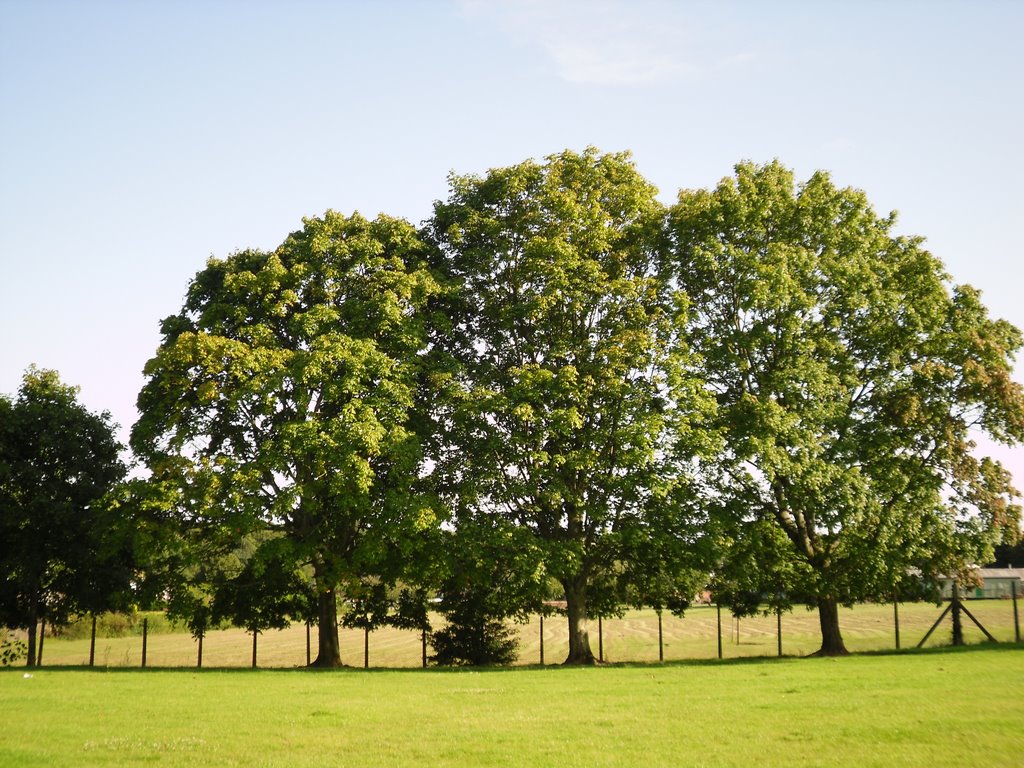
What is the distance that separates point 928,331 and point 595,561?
595 inches

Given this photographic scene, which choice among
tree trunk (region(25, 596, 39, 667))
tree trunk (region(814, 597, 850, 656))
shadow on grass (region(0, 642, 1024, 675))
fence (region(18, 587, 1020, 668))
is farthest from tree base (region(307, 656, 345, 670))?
tree trunk (region(814, 597, 850, 656))

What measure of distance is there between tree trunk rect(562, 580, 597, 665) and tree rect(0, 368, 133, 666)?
17361 millimetres

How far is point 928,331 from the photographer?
106 ft

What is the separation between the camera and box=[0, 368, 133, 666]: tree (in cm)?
3422

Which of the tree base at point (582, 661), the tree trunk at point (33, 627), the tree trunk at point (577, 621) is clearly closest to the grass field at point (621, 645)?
the tree trunk at point (33, 627)

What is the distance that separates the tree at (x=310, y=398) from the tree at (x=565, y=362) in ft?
7.69

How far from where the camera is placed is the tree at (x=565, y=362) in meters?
30.9

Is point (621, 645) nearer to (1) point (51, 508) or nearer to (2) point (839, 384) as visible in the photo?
(2) point (839, 384)

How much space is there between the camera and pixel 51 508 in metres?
34.2

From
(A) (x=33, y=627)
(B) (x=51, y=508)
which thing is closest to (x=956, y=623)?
(B) (x=51, y=508)

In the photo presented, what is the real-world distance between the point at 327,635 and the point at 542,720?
1995cm

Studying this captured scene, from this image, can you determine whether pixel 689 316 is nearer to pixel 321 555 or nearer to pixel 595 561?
pixel 595 561

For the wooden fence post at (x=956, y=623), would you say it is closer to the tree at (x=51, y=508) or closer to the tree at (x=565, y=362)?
the tree at (x=565, y=362)

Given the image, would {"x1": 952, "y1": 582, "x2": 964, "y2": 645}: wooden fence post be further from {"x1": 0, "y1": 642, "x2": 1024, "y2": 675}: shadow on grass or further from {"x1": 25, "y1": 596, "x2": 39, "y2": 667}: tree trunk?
{"x1": 25, "y1": 596, "x2": 39, "y2": 667}: tree trunk
